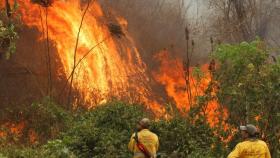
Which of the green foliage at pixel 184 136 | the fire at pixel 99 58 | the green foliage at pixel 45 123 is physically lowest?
the green foliage at pixel 184 136

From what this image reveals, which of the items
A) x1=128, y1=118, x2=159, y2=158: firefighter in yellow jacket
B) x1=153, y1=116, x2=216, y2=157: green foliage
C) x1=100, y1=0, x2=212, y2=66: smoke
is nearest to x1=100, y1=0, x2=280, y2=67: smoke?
x1=100, y1=0, x2=212, y2=66: smoke

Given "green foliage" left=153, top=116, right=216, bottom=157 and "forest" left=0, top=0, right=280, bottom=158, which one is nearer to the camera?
"forest" left=0, top=0, right=280, bottom=158

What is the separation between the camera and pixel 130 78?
29.7 metres

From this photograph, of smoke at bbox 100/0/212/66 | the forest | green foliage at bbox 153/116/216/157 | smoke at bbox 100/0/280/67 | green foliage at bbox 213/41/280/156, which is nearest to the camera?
green foliage at bbox 213/41/280/156

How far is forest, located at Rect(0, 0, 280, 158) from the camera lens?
51.2 ft

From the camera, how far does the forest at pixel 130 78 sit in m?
15.6

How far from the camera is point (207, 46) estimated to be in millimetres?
38125

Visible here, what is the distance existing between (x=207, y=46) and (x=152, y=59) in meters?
6.69

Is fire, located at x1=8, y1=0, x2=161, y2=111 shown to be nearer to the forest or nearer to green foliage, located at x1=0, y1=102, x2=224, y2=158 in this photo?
the forest

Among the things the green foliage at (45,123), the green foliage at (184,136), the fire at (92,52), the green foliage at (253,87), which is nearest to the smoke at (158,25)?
the fire at (92,52)

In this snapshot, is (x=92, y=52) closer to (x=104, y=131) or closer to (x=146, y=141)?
(x=104, y=131)

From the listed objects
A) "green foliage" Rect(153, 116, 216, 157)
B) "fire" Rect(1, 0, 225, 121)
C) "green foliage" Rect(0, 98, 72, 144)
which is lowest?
"green foliage" Rect(153, 116, 216, 157)

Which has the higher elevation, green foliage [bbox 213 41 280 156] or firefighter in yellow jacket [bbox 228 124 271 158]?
green foliage [bbox 213 41 280 156]

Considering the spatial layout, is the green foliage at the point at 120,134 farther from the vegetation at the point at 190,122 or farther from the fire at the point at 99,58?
the fire at the point at 99,58
